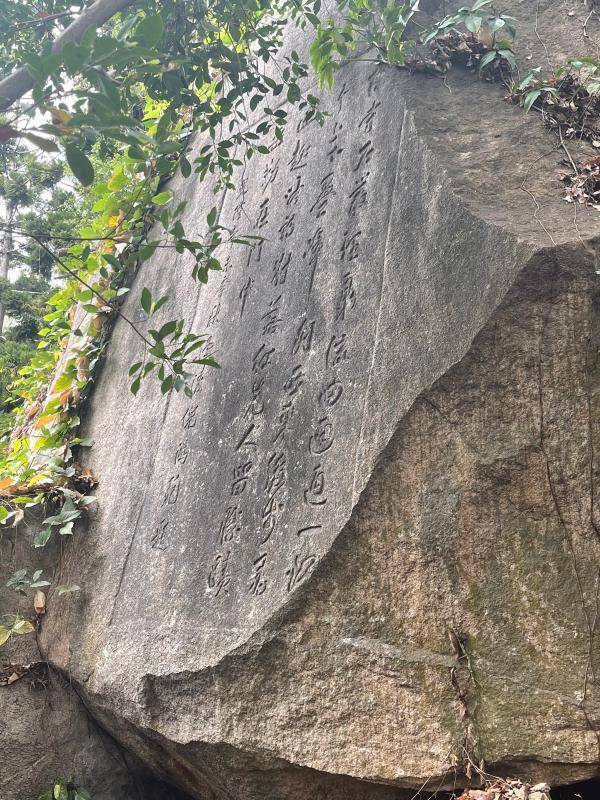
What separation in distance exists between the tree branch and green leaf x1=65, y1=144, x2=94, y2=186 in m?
0.19

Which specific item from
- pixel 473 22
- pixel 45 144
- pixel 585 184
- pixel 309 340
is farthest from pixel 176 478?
pixel 473 22

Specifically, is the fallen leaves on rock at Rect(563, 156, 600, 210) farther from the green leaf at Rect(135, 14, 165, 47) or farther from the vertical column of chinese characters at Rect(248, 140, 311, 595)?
the green leaf at Rect(135, 14, 165, 47)

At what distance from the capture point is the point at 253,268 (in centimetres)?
376

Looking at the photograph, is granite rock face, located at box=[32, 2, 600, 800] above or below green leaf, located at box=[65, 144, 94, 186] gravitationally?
below

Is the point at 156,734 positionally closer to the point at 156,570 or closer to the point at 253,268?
the point at 156,570

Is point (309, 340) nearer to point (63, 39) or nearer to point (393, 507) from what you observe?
point (393, 507)

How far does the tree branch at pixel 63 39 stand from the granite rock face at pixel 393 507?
1.27 metres

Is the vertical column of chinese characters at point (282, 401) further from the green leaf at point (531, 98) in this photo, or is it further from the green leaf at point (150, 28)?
the green leaf at point (150, 28)

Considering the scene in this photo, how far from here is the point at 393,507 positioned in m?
2.37

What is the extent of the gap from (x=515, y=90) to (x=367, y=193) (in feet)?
2.71

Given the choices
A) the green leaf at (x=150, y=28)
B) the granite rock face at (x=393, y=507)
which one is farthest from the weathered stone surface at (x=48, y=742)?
the green leaf at (x=150, y=28)

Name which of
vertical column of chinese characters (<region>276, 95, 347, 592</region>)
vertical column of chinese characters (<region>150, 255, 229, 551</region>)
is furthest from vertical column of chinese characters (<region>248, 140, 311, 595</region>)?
vertical column of chinese characters (<region>150, 255, 229, 551</region>)

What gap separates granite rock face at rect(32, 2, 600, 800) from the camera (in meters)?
2.18

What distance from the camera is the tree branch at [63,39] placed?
80.0 inches
